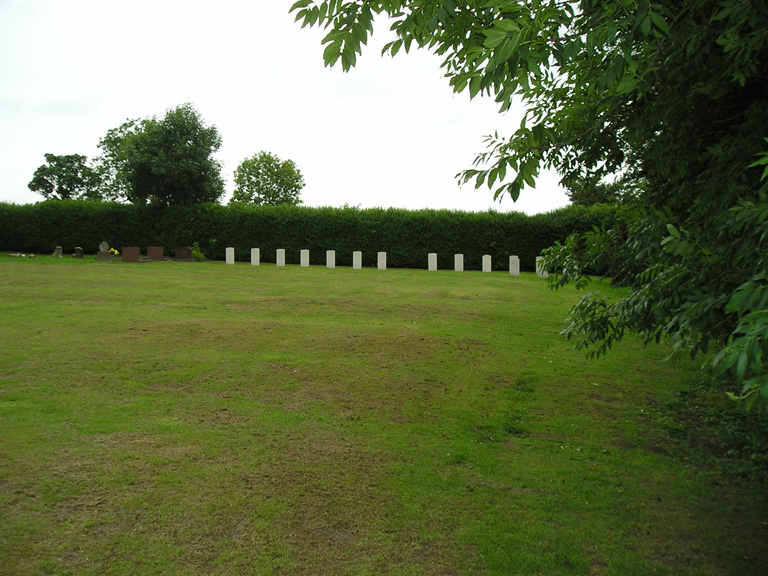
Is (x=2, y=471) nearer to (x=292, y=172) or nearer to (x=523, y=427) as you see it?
(x=523, y=427)

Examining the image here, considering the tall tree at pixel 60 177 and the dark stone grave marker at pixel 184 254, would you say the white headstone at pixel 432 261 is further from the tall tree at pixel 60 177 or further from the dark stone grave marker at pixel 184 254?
the tall tree at pixel 60 177

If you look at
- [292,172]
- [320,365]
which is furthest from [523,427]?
[292,172]

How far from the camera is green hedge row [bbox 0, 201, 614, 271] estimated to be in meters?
27.0

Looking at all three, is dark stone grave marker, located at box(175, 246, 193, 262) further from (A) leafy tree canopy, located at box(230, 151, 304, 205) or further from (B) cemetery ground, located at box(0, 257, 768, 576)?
(A) leafy tree canopy, located at box(230, 151, 304, 205)

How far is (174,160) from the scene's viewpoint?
87.3 feet

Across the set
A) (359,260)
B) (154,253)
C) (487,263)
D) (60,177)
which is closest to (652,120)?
(359,260)

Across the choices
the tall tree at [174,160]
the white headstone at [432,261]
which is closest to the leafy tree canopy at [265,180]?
the tall tree at [174,160]

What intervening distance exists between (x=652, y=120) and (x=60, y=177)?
233ft

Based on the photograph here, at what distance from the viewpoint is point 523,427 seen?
213 inches

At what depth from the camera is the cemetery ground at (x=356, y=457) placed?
3.26 m

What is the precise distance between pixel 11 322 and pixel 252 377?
5271mm

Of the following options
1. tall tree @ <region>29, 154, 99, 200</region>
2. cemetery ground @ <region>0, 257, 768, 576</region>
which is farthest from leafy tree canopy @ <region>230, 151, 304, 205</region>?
cemetery ground @ <region>0, 257, 768, 576</region>

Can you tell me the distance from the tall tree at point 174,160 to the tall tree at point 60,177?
1613 inches

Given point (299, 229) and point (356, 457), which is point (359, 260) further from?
point (356, 457)
